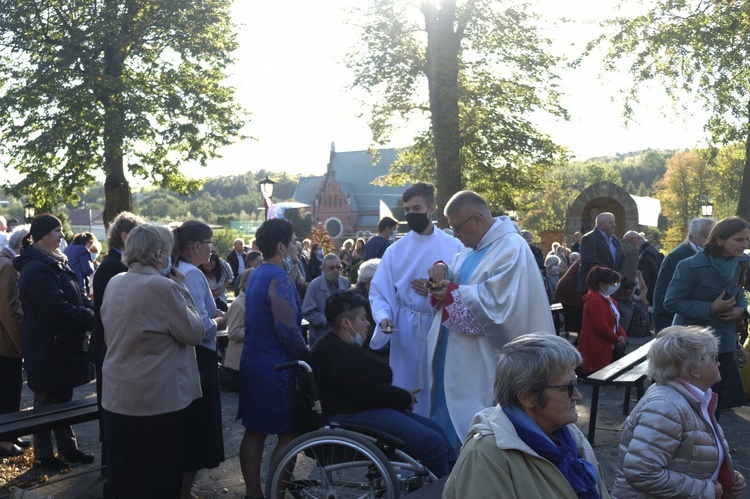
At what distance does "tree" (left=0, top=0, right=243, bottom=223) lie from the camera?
933 inches

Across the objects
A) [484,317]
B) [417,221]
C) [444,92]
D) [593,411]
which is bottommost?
[593,411]

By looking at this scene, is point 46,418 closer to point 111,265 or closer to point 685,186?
point 111,265

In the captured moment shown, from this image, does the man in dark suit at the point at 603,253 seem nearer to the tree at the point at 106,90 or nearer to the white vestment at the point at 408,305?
the white vestment at the point at 408,305

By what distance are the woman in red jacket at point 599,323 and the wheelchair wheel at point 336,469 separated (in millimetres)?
4813

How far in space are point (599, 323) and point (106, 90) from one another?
747 inches

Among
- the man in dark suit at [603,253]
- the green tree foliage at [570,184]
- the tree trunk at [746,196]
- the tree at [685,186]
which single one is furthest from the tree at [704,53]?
the tree at [685,186]

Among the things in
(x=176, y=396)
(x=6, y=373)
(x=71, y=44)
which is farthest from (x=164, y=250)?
(x=71, y=44)

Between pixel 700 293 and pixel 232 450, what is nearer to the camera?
pixel 700 293

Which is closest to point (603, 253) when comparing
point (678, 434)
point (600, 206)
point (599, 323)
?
point (599, 323)

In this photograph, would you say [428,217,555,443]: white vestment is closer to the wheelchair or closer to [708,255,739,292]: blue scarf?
the wheelchair

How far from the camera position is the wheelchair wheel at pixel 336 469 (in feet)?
14.4

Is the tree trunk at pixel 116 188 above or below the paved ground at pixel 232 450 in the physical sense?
above

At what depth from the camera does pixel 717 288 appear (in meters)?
6.11

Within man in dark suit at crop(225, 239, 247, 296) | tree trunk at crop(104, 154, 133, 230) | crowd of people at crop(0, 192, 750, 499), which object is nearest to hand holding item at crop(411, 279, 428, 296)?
crowd of people at crop(0, 192, 750, 499)
